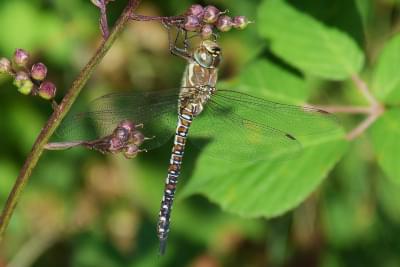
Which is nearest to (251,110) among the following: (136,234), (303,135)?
(303,135)

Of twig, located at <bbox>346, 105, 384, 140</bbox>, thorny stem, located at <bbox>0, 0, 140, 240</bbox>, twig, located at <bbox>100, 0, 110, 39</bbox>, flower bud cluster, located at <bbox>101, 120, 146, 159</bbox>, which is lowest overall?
twig, located at <bbox>346, 105, 384, 140</bbox>

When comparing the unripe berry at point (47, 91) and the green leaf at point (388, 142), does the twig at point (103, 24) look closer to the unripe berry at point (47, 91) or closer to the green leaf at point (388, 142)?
the unripe berry at point (47, 91)

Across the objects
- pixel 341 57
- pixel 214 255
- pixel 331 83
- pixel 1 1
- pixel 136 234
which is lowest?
pixel 214 255

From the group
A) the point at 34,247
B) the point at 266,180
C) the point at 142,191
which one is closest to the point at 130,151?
the point at 266,180

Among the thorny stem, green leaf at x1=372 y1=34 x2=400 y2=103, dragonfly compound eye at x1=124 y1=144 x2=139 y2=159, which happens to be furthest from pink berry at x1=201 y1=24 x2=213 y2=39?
green leaf at x1=372 y1=34 x2=400 y2=103

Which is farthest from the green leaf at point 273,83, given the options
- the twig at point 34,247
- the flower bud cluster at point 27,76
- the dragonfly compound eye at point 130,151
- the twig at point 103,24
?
the twig at point 34,247

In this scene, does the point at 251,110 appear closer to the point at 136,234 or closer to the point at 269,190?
the point at 269,190

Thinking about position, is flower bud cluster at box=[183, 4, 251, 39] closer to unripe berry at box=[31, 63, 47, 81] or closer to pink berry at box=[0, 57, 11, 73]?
unripe berry at box=[31, 63, 47, 81]
